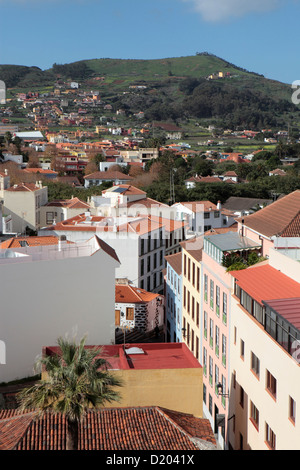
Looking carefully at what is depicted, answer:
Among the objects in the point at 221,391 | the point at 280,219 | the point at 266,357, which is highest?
the point at 280,219

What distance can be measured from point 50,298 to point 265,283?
A: 6.69 meters

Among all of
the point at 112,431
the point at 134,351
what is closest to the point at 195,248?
the point at 134,351

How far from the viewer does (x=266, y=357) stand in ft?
37.1

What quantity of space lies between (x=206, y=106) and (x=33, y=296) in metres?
166

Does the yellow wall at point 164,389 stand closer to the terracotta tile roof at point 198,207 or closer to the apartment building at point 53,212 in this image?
the terracotta tile roof at point 198,207

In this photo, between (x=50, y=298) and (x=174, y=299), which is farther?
(x=174, y=299)

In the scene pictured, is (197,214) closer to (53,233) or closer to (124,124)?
(53,233)

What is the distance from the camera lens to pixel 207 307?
1786 cm

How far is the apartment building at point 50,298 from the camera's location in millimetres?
16078

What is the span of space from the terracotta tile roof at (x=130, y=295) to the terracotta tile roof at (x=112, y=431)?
46.5 ft

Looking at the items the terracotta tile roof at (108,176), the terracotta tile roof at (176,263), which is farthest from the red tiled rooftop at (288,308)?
the terracotta tile roof at (108,176)

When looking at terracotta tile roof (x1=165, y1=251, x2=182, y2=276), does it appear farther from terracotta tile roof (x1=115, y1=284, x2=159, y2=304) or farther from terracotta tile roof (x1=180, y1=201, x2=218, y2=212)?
terracotta tile roof (x1=180, y1=201, x2=218, y2=212)

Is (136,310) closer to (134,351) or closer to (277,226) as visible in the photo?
(277,226)

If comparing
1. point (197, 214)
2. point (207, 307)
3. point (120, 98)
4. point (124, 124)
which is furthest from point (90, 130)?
point (207, 307)
